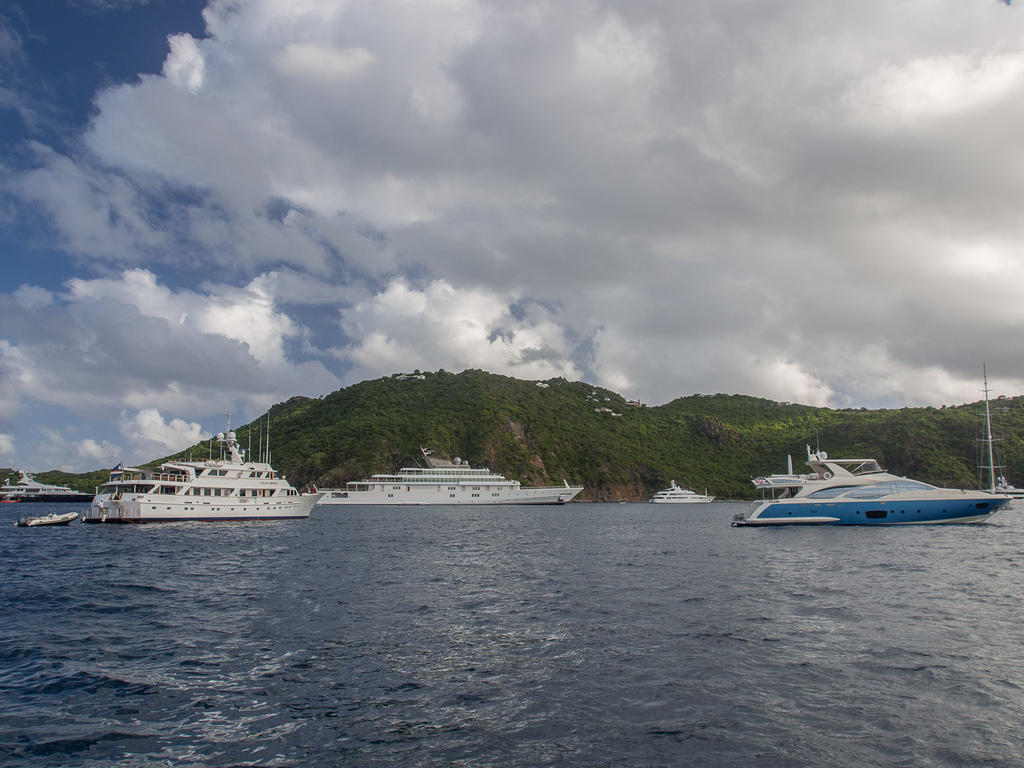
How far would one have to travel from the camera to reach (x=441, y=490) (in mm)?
147875

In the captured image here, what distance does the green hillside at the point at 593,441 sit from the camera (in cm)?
14125

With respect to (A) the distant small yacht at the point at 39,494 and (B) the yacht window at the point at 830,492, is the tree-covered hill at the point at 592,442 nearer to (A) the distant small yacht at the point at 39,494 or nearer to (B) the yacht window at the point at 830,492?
(A) the distant small yacht at the point at 39,494

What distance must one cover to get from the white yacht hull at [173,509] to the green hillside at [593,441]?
7639cm

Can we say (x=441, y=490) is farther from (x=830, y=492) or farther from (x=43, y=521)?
(x=830, y=492)

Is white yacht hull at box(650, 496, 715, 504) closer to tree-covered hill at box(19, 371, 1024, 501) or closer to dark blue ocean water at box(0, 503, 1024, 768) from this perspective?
tree-covered hill at box(19, 371, 1024, 501)

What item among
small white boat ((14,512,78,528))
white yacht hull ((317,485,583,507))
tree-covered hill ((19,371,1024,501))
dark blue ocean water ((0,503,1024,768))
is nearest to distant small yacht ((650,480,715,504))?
tree-covered hill ((19,371,1024,501))

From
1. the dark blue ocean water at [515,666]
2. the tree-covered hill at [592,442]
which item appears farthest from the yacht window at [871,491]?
the tree-covered hill at [592,442]

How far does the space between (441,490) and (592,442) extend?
52723 millimetres

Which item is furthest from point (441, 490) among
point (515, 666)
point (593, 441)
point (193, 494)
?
point (515, 666)

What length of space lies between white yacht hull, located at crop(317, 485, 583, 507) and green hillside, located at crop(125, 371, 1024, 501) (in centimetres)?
926

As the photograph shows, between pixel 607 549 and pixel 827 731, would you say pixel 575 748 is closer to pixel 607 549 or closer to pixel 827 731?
pixel 827 731

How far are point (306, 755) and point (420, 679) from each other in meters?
4.15

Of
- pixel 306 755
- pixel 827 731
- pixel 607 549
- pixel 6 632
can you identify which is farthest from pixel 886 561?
pixel 6 632

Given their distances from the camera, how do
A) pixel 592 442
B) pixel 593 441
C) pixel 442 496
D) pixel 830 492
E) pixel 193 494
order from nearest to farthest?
pixel 830 492 → pixel 193 494 → pixel 442 496 → pixel 592 442 → pixel 593 441
